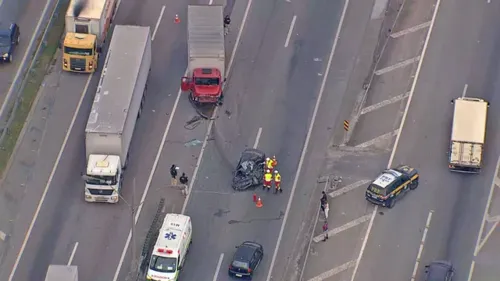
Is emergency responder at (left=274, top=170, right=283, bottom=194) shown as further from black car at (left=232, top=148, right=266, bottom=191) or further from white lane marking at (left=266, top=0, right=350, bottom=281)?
black car at (left=232, top=148, right=266, bottom=191)

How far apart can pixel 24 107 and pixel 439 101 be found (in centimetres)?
3542

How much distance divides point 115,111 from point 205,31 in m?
13.0

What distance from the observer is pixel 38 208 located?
11581cm

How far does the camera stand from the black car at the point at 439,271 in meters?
109

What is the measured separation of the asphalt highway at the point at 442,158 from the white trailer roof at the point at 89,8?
28247mm

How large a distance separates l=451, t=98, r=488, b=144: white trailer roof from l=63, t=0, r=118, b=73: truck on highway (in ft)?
103

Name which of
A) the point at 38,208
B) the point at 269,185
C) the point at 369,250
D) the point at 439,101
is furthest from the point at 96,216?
the point at 439,101

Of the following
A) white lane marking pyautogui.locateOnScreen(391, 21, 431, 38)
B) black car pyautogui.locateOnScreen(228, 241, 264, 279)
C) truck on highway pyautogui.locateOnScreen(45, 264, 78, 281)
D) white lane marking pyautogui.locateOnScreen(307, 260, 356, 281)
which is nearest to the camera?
truck on highway pyautogui.locateOnScreen(45, 264, 78, 281)

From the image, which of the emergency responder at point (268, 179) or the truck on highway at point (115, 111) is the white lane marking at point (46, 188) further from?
the emergency responder at point (268, 179)

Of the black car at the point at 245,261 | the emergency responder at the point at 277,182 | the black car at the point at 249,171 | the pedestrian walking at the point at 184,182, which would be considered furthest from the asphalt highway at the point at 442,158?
the pedestrian walking at the point at 184,182

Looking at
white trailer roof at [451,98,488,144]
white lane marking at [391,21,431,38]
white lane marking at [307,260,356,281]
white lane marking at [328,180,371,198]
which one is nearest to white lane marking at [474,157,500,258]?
white trailer roof at [451,98,488,144]

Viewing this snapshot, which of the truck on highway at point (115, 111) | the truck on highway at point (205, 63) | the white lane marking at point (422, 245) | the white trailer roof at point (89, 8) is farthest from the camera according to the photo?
the white trailer roof at point (89, 8)

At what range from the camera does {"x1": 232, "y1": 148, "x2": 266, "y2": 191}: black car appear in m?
118

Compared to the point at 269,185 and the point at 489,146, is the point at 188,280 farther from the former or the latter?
the point at 489,146
